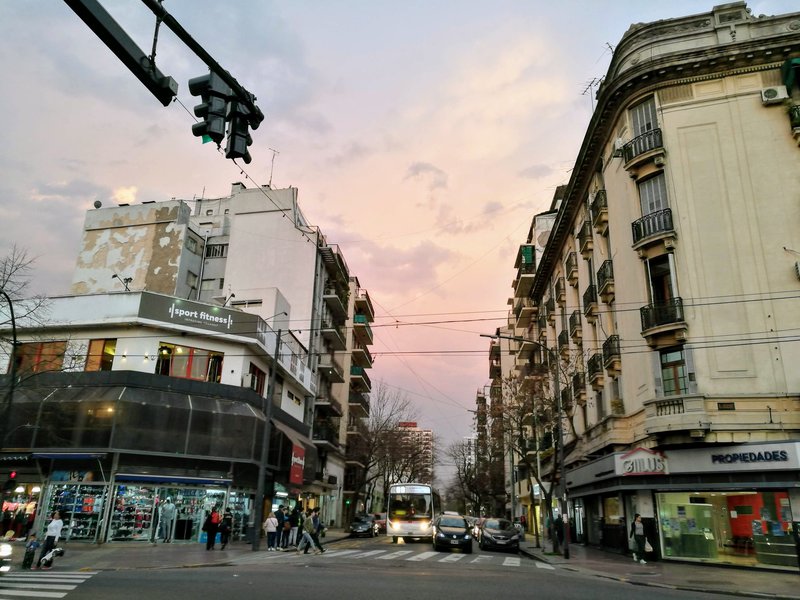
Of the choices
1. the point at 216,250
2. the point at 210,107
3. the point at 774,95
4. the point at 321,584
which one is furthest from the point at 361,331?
the point at 210,107

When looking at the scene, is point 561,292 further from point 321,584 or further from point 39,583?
point 39,583

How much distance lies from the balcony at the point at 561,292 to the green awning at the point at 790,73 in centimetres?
1827

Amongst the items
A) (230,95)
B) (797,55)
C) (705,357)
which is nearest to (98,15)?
(230,95)

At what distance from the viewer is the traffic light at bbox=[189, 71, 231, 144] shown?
26.9 feet

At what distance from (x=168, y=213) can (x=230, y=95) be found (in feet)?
120

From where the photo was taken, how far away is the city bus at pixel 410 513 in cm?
3341

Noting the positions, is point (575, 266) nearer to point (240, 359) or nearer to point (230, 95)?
point (240, 359)

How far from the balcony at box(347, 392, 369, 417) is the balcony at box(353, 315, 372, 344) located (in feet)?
19.0

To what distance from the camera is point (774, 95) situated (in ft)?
75.0

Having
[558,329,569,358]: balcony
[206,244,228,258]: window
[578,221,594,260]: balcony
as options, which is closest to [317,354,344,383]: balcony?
[206,244,228,258]: window

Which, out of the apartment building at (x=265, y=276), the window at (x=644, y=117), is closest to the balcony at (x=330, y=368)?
the apartment building at (x=265, y=276)

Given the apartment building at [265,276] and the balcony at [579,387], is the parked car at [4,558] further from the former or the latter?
the balcony at [579,387]

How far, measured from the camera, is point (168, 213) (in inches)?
1656

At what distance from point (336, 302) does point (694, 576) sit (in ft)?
115
